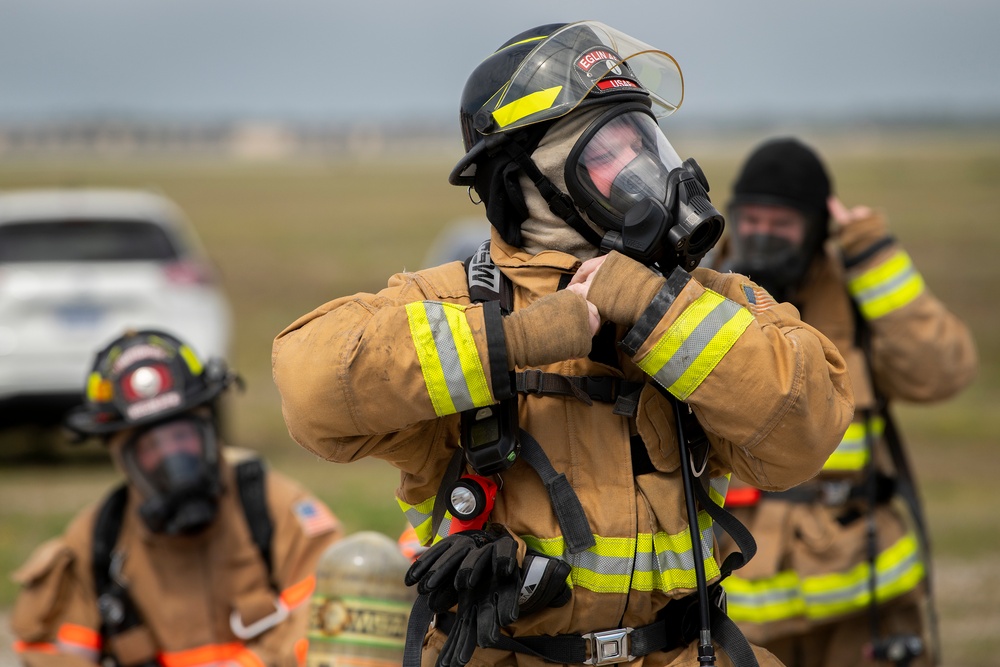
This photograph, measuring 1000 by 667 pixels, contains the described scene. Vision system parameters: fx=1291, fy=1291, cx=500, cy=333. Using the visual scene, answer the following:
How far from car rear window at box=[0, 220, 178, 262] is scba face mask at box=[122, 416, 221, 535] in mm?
6828

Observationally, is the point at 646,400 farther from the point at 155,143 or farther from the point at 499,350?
the point at 155,143

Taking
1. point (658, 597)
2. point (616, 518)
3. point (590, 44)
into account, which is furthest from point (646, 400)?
point (590, 44)

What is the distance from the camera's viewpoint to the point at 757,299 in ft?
9.30

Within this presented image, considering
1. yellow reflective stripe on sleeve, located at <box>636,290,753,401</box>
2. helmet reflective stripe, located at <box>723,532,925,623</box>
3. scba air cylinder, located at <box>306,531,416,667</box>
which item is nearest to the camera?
yellow reflective stripe on sleeve, located at <box>636,290,753,401</box>

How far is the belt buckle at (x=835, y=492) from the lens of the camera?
468 centimetres

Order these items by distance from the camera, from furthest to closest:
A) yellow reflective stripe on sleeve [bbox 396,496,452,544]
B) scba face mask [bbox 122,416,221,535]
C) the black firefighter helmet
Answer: scba face mask [bbox 122,416,221,535] < yellow reflective stripe on sleeve [bbox 396,496,452,544] < the black firefighter helmet

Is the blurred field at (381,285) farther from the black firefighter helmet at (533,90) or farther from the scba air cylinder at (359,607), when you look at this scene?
the black firefighter helmet at (533,90)

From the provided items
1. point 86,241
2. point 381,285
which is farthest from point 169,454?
point 381,285

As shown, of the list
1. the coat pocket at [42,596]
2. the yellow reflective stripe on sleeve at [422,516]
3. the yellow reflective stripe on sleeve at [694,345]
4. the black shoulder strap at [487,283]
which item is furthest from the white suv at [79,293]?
the yellow reflective stripe on sleeve at [694,345]

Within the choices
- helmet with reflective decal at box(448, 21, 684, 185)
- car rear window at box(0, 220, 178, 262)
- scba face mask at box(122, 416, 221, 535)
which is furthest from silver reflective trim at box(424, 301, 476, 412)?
car rear window at box(0, 220, 178, 262)

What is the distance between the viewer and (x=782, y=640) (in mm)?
4762

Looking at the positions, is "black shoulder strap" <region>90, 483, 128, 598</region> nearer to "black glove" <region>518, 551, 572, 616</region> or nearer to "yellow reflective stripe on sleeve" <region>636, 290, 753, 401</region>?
"black glove" <region>518, 551, 572, 616</region>

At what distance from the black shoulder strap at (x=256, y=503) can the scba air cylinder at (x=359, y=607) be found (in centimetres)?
93

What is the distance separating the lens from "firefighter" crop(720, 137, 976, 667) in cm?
461
